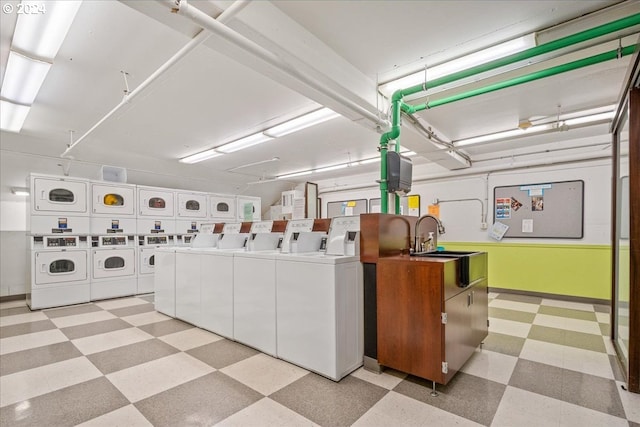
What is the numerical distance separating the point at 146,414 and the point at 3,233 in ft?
16.9

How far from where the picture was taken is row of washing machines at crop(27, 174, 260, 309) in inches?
177

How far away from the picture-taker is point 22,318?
4031mm

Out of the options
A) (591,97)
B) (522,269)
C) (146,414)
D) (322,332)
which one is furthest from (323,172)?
(146,414)

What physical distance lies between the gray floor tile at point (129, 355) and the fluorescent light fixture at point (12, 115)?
3.03 metres

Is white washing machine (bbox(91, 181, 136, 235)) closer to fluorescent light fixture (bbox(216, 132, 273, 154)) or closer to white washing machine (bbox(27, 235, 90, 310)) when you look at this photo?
white washing machine (bbox(27, 235, 90, 310))

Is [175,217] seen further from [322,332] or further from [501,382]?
[501,382]

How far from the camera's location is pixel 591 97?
11.5ft

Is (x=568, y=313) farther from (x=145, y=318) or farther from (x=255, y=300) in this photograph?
(x=145, y=318)

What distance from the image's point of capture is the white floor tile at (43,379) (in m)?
2.16

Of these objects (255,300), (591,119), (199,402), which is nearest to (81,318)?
(255,300)

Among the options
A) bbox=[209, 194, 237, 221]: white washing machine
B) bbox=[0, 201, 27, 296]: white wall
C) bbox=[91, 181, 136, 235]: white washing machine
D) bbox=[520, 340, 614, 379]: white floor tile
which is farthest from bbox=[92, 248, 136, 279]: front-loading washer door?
bbox=[520, 340, 614, 379]: white floor tile

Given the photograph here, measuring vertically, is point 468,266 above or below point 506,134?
below

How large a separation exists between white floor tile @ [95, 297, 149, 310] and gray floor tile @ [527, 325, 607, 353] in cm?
567

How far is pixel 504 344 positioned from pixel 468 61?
9.32 ft
